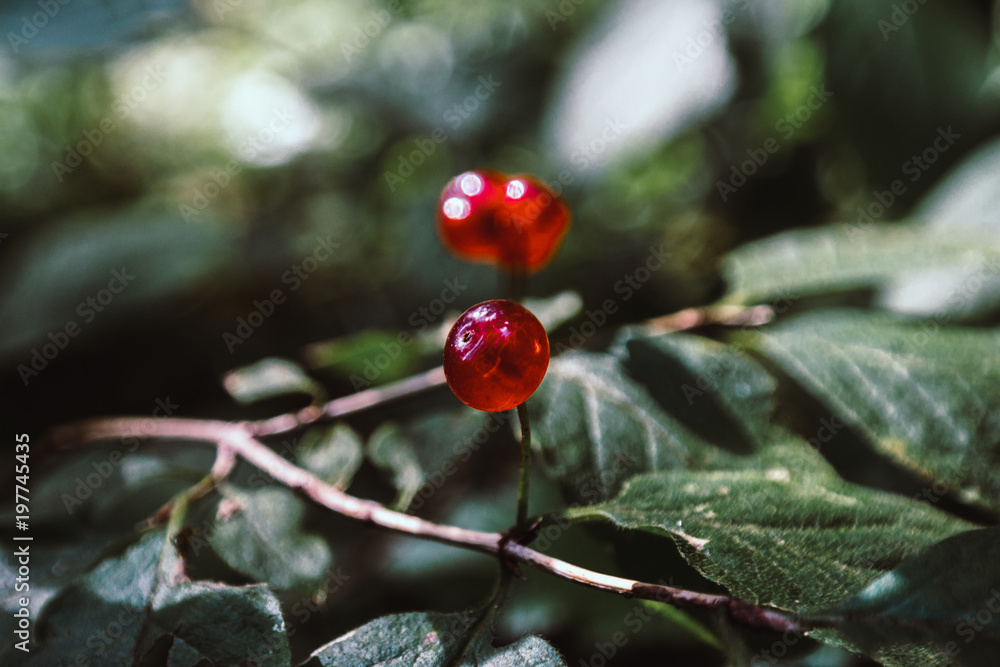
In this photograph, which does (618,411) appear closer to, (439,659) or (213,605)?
(439,659)

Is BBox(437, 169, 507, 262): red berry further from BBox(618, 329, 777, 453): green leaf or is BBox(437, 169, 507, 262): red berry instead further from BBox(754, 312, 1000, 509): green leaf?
BBox(754, 312, 1000, 509): green leaf

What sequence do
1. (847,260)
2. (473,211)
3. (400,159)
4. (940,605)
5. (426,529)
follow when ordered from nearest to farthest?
1. (940,605)
2. (426,529)
3. (473,211)
4. (847,260)
5. (400,159)

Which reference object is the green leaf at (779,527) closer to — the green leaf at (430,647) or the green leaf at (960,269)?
the green leaf at (430,647)

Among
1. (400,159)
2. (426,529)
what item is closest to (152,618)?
(426,529)

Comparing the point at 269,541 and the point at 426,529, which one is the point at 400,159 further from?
the point at 426,529

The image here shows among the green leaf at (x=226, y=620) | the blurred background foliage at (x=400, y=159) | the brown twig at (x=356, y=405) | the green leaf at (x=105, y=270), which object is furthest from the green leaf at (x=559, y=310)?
the green leaf at (x=105, y=270)

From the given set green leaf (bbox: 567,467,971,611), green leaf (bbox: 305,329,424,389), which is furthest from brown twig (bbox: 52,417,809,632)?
green leaf (bbox: 305,329,424,389)

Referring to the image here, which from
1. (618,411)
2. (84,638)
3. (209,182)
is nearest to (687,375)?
(618,411)

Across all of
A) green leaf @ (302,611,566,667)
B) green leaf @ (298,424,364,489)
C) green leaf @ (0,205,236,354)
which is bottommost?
green leaf @ (0,205,236,354)
